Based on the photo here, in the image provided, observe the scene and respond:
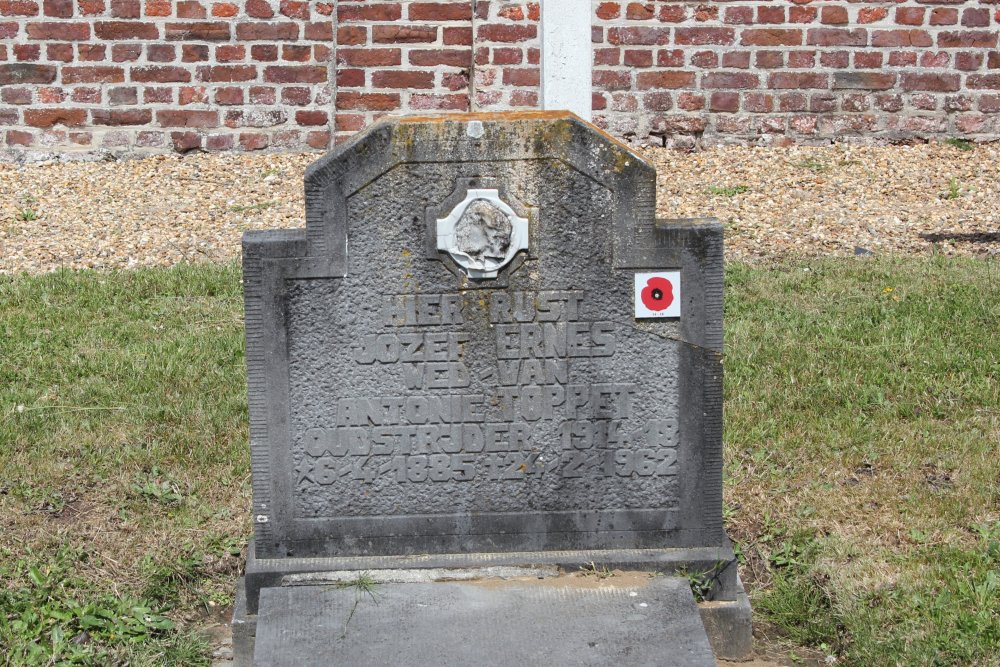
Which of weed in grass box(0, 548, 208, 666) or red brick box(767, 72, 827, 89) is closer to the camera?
weed in grass box(0, 548, 208, 666)

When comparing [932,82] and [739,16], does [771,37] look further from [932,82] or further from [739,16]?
[932,82]

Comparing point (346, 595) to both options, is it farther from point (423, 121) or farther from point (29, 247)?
point (29, 247)

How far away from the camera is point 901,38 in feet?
30.4

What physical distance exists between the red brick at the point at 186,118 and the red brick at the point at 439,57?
1.31m

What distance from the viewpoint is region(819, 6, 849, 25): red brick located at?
920 cm

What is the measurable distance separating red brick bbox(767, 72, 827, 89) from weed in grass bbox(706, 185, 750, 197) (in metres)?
1.04

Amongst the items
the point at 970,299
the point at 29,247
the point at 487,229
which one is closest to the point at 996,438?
the point at 970,299

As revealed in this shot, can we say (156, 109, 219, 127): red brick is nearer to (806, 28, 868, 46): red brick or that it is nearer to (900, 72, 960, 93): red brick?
(806, 28, 868, 46): red brick

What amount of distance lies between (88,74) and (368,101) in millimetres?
1924

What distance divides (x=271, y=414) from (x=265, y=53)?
5565 mm

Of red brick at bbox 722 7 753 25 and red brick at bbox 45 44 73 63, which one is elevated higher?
red brick at bbox 722 7 753 25

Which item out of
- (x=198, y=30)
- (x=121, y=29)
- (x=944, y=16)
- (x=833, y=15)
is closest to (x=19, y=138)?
(x=121, y=29)

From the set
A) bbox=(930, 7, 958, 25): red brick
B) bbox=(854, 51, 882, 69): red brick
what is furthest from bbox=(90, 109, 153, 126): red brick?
bbox=(930, 7, 958, 25): red brick

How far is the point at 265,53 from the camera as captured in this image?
355 inches
